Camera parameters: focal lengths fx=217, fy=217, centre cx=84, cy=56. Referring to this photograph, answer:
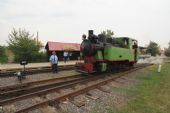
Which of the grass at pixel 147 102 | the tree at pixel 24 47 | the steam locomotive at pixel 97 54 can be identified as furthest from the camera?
the tree at pixel 24 47

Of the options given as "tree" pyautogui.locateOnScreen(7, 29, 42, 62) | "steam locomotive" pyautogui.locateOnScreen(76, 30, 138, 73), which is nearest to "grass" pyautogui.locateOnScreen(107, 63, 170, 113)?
"steam locomotive" pyautogui.locateOnScreen(76, 30, 138, 73)

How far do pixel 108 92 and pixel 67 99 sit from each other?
239 centimetres

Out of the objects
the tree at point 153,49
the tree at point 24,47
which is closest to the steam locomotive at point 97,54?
the tree at point 24,47

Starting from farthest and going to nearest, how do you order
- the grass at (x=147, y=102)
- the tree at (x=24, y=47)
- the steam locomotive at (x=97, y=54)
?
the tree at (x=24, y=47)
the steam locomotive at (x=97, y=54)
the grass at (x=147, y=102)

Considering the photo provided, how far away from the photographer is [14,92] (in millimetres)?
8383

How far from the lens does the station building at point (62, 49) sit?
37.9m

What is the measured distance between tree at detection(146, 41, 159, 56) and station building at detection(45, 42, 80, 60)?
52.9 meters

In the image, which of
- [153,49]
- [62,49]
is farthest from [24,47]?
[153,49]

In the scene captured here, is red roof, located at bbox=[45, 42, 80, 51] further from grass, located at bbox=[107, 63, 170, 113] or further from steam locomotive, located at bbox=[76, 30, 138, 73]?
grass, located at bbox=[107, 63, 170, 113]

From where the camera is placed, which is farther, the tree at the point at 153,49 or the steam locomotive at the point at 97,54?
the tree at the point at 153,49

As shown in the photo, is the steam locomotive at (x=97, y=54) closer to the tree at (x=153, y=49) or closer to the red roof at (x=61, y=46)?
the red roof at (x=61, y=46)

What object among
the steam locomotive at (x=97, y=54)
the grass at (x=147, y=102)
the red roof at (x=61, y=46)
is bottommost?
the grass at (x=147, y=102)

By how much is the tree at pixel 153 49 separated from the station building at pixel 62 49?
173 feet

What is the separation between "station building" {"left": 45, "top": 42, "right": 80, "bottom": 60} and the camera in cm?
3791
